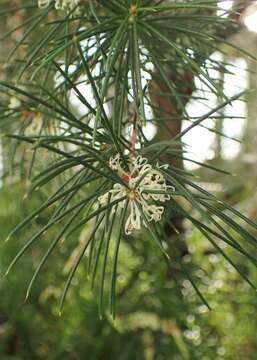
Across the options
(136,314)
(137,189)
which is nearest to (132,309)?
(136,314)

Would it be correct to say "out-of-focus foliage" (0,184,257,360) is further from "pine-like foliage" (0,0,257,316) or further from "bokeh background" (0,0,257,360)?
"pine-like foliage" (0,0,257,316)

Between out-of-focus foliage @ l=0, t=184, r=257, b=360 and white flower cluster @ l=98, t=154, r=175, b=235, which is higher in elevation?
white flower cluster @ l=98, t=154, r=175, b=235

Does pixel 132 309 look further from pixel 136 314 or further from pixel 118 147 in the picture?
pixel 118 147

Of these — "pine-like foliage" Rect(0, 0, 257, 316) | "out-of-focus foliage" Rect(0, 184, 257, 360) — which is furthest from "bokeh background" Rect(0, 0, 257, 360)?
"pine-like foliage" Rect(0, 0, 257, 316)

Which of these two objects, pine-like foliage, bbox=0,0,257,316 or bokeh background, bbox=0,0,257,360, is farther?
bokeh background, bbox=0,0,257,360

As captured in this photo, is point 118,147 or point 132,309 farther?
point 132,309
